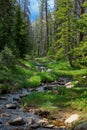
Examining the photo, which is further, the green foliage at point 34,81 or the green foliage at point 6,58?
the green foliage at point 6,58

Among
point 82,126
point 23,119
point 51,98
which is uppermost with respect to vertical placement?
point 82,126

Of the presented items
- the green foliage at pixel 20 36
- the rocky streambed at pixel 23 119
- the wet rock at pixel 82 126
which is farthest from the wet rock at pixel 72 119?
the green foliage at pixel 20 36

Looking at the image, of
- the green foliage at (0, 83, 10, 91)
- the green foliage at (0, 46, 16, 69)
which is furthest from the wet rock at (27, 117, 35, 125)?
the green foliage at (0, 46, 16, 69)

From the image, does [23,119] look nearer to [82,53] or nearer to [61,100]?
[61,100]

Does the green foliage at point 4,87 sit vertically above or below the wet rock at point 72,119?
below

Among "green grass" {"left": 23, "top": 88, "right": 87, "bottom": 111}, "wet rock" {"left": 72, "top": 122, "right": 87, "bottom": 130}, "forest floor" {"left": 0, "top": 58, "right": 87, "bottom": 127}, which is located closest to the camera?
"wet rock" {"left": 72, "top": 122, "right": 87, "bottom": 130}

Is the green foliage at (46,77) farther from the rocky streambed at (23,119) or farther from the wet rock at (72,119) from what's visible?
the wet rock at (72,119)

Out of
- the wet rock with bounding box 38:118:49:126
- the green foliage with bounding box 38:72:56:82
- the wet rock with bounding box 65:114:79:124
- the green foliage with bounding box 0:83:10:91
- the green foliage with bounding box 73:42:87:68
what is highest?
→ the green foliage with bounding box 73:42:87:68

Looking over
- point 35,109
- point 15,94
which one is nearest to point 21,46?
point 15,94

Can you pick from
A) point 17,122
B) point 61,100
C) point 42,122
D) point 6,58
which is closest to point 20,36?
point 6,58

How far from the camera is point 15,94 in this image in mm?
23016

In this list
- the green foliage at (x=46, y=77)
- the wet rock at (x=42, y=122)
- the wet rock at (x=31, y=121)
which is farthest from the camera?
the green foliage at (x=46, y=77)

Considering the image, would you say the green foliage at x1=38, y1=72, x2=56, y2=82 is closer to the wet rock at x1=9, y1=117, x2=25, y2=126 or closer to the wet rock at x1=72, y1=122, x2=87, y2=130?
the wet rock at x1=9, y1=117, x2=25, y2=126

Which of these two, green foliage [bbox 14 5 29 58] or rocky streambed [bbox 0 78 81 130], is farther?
green foliage [bbox 14 5 29 58]
